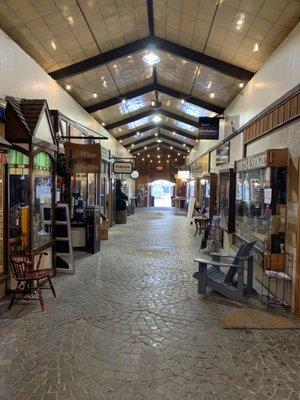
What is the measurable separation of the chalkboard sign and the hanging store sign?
3865mm

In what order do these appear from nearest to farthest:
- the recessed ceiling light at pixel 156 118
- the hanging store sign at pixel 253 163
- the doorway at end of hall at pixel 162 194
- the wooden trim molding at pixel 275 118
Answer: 1. the wooden trim molding at pixel 275 118
2. the hanging store sign at pixel 253 163
3. the recessed ceiling light at pixel 156 118
4. the doorway at end of hall at pixel 162 194

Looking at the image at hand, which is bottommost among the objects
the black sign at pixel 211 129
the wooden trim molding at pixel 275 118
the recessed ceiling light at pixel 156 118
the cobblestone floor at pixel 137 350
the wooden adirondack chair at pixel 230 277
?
the cobblestone floor at pixel 137 350

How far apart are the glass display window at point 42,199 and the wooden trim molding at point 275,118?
4.19 metres

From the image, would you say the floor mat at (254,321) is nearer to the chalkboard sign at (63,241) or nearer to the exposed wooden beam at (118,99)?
the chalkboard sign at (63,241)

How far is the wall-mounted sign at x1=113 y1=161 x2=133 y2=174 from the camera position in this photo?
14.8 metres

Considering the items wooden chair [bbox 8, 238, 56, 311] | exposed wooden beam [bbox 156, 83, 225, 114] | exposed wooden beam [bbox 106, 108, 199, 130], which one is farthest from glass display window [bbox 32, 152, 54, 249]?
exposed wooden beam [bbox 106, 108, 199, 130]

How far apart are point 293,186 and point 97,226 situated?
557cm

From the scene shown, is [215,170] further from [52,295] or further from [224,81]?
[52,295]

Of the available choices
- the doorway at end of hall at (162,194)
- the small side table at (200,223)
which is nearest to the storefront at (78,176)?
the small side table at (200,223)

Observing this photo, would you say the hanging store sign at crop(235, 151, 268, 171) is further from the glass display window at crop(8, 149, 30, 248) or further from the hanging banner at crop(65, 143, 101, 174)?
the glass display window at crop(8, 149, 30, 248)

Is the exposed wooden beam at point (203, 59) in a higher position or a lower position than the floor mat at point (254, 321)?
higher

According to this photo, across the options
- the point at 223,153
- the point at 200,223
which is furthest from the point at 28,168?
the point at 200,223

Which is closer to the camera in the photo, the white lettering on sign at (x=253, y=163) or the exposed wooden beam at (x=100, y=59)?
the white lettering on sign at (x=253, y=163)

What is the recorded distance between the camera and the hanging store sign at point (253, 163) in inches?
213
